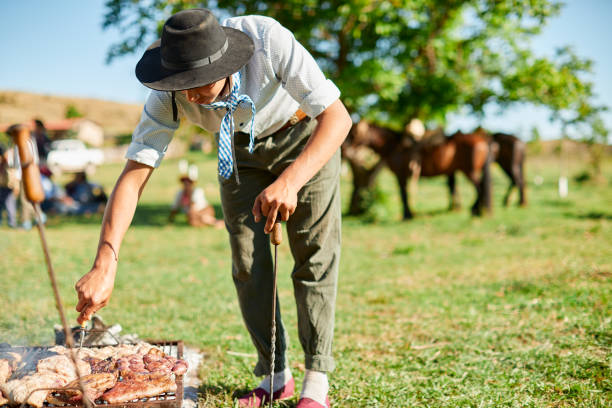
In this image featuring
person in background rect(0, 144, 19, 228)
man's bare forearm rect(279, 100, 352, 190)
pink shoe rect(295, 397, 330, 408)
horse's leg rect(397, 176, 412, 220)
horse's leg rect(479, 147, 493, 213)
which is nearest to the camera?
man's bare forearm rect(279, 100, 352, 190)

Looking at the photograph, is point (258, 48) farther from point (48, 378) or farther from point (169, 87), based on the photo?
point (48, 378)

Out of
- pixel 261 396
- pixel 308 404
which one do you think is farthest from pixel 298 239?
pixel 261 396

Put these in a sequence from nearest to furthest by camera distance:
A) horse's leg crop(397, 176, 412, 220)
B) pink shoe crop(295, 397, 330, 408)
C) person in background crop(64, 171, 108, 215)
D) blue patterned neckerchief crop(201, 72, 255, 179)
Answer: blue patterned neckerchief crop(201, 72, 255, 179)
pink shoe crop(295, 397, 330, 408)
horse's leg crop(397, 176, 412, 220)
person in background crop(64, 171, 108, 215)

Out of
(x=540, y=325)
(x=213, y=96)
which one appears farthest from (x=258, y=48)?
(x=540, y=325)

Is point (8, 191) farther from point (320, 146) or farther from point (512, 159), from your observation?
point (512, 159)

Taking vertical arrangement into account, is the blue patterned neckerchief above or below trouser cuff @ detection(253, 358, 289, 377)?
above

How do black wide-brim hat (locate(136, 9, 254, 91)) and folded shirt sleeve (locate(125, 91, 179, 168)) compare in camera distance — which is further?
folded shirt sleeve (locate(125, 91, 179, 168))

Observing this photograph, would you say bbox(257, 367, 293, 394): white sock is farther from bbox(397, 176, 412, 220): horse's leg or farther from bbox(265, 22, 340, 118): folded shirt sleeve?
bbox(397, 176, 412, 220): horse's leg

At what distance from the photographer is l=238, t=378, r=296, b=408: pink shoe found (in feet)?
8.69

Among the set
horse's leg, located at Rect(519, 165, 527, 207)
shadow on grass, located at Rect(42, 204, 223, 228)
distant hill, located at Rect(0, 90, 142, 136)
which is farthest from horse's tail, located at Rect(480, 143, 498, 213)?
distant hill, located at Rect(0, 90, 142, 136)

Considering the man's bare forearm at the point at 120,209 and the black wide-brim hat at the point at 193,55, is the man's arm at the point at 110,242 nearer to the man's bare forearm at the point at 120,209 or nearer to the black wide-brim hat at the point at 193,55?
the man's bare forearm at the point at 120,209

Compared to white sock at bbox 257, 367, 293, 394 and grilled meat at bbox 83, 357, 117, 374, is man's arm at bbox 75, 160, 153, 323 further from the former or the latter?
white sock at bbox 257, 367, 293, 394

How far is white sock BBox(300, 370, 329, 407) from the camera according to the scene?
249 centimetres

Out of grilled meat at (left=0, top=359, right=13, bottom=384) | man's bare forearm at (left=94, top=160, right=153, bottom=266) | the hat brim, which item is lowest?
grilled meat at (left=0, top=359, right=13, bottom=384)
